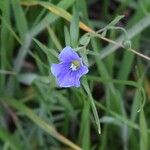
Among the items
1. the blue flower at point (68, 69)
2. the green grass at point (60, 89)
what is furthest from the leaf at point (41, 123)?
the blue flower at point (68, 69)

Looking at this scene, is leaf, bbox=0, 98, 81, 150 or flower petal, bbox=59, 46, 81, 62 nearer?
flower petal, bbox=59, 46, 81, 62

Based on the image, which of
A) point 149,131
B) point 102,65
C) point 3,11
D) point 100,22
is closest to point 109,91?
point 102,65

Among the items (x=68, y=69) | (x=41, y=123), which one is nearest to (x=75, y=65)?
(x=68, y=69)

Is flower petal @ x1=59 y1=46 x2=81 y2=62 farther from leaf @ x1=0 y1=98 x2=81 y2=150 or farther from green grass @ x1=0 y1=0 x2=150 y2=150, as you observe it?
leaf @ x1=0 y1=98 x2=81 y2=150

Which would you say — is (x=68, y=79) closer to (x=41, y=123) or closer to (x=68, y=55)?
(x=68, y=55)

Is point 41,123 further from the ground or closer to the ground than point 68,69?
closer to the ground

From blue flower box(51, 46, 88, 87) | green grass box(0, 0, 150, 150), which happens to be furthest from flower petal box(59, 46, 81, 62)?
green grass box(0, 0, 150, 150)
